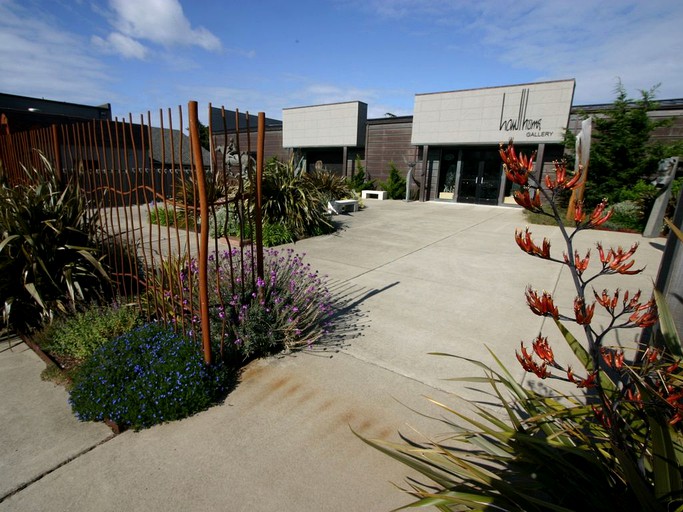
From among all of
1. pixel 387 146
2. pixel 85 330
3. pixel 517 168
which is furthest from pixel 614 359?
pixel 387 146

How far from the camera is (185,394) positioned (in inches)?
96.7

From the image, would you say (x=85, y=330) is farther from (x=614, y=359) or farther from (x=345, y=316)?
(x=614, y=359)

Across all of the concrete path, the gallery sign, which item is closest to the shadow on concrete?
the concrete path

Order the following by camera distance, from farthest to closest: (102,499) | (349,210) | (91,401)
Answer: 1. (349,210)
2. (91,401)
3. (102,499)

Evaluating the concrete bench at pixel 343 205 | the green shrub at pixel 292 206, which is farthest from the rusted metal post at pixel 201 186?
the concrete bench at pixel 343 205

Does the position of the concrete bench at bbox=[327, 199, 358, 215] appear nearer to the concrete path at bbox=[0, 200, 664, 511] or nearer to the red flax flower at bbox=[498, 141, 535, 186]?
the concrete path at bbox=[0, 200, 664, 511]

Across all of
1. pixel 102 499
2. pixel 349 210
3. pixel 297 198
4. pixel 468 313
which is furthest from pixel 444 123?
pixel 102 499

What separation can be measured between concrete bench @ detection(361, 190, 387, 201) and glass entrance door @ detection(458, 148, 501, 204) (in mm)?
3827

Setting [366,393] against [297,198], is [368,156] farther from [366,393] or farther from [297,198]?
Result: [366,393]

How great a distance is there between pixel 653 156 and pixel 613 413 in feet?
46.6

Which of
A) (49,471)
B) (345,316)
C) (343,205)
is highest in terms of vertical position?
(343,205)

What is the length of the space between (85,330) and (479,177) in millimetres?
17969

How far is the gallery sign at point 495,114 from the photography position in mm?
14898

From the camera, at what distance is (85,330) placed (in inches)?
129
